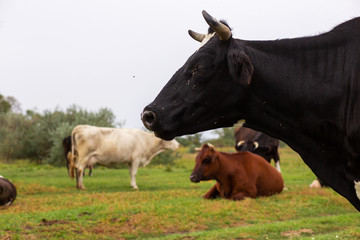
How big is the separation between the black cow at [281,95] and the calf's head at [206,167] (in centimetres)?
692

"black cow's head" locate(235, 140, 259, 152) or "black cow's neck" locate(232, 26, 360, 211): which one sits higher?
"black cow's neck" locate(232, 26, 360, 211)

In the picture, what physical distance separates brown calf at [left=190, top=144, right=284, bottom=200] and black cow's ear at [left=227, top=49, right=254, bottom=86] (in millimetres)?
7171

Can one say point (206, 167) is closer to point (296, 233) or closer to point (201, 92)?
point (296, 233)

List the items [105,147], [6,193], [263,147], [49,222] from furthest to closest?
[263,147] < [105,147] < [6,193] < [49,222]

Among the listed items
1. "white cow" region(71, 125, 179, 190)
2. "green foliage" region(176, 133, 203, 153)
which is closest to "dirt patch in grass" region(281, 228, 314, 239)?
"white cow" region(71, 125, 179, 190)

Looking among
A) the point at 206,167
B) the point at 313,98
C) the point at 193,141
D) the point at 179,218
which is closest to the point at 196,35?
the point at 313,98

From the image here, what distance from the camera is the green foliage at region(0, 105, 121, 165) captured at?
2731 cm

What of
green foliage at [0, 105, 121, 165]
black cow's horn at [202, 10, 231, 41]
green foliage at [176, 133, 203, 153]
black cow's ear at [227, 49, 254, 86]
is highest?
black cow's horn at [202, 10, 231, 41]

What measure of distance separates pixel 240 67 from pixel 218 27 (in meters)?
0.37

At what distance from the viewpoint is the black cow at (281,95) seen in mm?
3361

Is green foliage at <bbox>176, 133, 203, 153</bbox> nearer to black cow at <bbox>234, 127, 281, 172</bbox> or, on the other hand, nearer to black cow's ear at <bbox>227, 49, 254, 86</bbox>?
black cow at <bbox>234, 127, 281, 172</bbox>

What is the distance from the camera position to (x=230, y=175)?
10.5m

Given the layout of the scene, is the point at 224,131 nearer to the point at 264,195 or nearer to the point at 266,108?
the point at 264,195

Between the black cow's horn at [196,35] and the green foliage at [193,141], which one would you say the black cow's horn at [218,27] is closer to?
the black cow's horn at [196,35]
